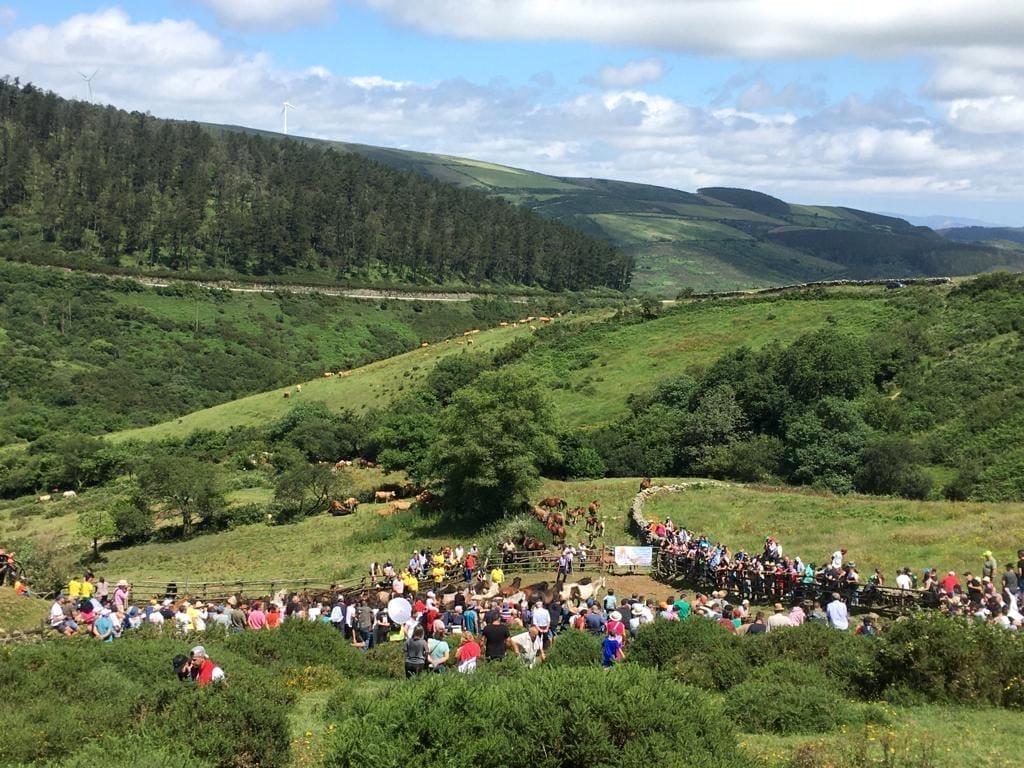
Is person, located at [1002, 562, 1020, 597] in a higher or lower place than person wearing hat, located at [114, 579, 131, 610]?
higher

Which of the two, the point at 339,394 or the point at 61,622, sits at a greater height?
the point at 61,622

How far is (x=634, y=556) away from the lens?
1081 inches

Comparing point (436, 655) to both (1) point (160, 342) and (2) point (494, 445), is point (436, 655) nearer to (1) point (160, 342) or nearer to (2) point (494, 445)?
(2) point (494, 445)

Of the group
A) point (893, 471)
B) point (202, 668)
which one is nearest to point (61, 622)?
point (202, 668)

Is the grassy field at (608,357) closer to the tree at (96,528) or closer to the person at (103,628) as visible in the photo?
the tree at (96,528)

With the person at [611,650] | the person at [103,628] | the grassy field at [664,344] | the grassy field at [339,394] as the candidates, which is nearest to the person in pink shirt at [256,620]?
the person at [103,628]

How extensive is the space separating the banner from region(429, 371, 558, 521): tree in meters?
10.8

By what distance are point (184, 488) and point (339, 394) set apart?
29.5 m

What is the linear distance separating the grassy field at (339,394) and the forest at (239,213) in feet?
204

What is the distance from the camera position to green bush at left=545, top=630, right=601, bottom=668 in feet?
51.5

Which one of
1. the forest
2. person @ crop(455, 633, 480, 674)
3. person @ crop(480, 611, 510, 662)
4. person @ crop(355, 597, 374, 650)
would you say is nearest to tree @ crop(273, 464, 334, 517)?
person @ crop(355, 597, 374, 650)

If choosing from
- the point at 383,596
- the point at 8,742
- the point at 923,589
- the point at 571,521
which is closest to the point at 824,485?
the point at 571,521

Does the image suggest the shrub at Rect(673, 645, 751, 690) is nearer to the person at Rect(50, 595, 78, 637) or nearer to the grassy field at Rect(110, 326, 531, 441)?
the person at Rect(50, 595, 78, 637)

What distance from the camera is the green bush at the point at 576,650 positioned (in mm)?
15703
